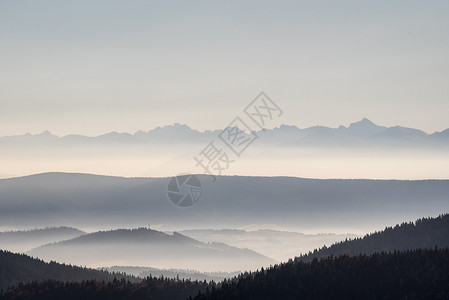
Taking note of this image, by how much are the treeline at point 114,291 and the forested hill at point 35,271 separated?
70.8ft

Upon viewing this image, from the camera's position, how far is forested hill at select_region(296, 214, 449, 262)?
343 feet

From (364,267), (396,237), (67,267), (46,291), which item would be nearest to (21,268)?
(67,267)

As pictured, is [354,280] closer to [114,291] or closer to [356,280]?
[356,280]

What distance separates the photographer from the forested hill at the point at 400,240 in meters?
104

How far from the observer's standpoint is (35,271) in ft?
384

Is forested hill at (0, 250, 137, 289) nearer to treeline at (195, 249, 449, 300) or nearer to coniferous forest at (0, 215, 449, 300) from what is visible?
coniferous forest at (0, 215, 449, 300)

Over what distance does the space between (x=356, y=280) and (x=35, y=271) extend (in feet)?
201

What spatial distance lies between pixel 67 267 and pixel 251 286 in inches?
2164

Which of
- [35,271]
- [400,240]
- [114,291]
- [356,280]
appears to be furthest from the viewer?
[35,271]

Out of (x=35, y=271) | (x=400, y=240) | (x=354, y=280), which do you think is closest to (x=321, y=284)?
(x=354, y=280)

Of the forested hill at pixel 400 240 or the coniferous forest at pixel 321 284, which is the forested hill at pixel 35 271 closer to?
the coniferous forest at pixel 321 284

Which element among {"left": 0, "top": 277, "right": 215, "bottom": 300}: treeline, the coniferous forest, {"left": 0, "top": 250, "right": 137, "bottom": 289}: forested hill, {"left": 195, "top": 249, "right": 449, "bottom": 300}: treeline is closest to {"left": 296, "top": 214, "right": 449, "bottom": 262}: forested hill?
{"left": 0, "top": 277, "right": 215, "bottom": 300}: treeline

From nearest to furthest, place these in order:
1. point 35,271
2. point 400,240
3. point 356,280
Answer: point 356,280, point 400,240, point 35,271

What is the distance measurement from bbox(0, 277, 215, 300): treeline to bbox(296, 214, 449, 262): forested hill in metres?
24.5
